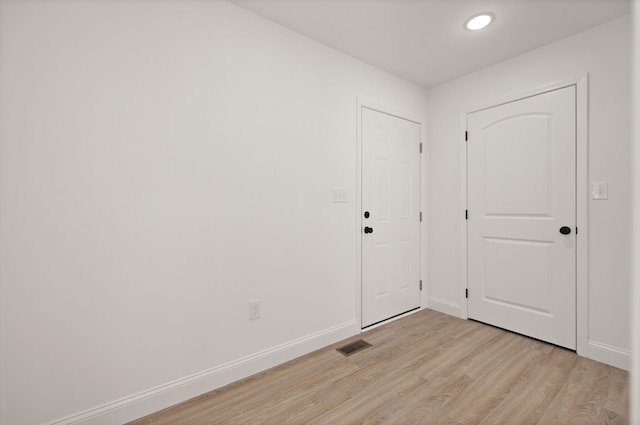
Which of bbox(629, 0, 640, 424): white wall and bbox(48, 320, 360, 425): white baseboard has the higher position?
bbox(629, 0, 640, 424): white wall

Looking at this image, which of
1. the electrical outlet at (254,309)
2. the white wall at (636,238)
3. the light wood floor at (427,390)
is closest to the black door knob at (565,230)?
the light wood floor at (427,390)

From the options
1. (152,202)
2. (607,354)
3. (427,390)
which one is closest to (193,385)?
(152,202)

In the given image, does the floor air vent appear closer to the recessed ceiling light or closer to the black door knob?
the black door knob

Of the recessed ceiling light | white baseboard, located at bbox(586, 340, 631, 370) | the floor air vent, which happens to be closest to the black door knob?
white baseboard, located at bbox(586, 340, 631, 370)

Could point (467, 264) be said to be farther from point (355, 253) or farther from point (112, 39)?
point (112, 39)

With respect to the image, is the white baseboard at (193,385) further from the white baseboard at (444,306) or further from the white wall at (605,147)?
the white wall at (605,147)

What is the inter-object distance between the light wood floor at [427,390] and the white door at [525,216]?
0.33 metres

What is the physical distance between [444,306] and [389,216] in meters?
1.16

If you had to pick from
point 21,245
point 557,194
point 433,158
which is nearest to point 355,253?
point 433,158

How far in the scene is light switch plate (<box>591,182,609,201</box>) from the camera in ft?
7.77

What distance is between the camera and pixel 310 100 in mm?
2576

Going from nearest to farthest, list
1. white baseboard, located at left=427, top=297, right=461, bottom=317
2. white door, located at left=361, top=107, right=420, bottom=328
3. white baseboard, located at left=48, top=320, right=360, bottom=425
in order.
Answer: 1. white baseboard, located at left=48, top=320, right=360, bottom=425
2. white door, located at left=361, top=107, right=420, bottom=328
3. white baseboard, located at left=427, top=297, right=461, bottom=317

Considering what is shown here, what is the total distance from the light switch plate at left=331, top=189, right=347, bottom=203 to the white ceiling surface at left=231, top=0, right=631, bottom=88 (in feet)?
3.97

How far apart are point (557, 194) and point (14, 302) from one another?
3579 mm
